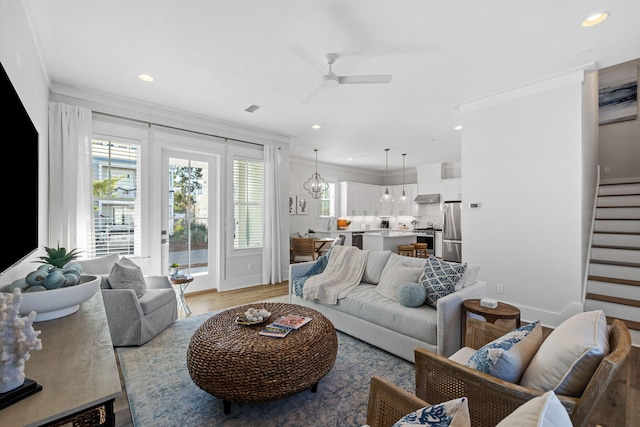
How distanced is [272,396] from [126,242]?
3.23m

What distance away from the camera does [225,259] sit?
4.82 metres

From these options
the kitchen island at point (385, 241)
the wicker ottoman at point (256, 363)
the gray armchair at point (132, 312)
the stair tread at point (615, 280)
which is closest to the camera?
the wicker ottoman at point (256, 363)

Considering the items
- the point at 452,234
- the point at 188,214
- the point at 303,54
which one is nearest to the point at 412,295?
the point at 303,54

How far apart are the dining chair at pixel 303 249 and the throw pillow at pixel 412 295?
11.7ft

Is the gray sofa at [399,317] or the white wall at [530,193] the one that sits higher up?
the white wall at [530,193]

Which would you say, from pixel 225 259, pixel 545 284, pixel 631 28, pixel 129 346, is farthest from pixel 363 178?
pixel 129 346

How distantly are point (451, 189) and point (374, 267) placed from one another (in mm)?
5282

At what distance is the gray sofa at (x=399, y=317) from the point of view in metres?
2.28

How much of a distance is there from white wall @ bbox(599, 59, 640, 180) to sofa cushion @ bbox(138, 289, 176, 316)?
707cm

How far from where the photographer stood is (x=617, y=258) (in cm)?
355

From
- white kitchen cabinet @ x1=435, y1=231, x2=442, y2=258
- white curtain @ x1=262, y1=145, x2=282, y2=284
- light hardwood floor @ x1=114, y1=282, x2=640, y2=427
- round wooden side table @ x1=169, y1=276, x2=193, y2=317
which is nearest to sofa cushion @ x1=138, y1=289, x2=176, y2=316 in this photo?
round wooden side table @ x1=169, y1=276, x2=193, y2=317

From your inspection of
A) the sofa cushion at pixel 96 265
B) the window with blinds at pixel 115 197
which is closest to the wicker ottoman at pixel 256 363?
the sofa cushion at pixel 96 265

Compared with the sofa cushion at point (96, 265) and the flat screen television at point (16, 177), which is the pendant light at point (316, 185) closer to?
the sofa cushion at point (96, 265)

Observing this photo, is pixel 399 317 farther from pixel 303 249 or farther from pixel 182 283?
pixel 303 249
